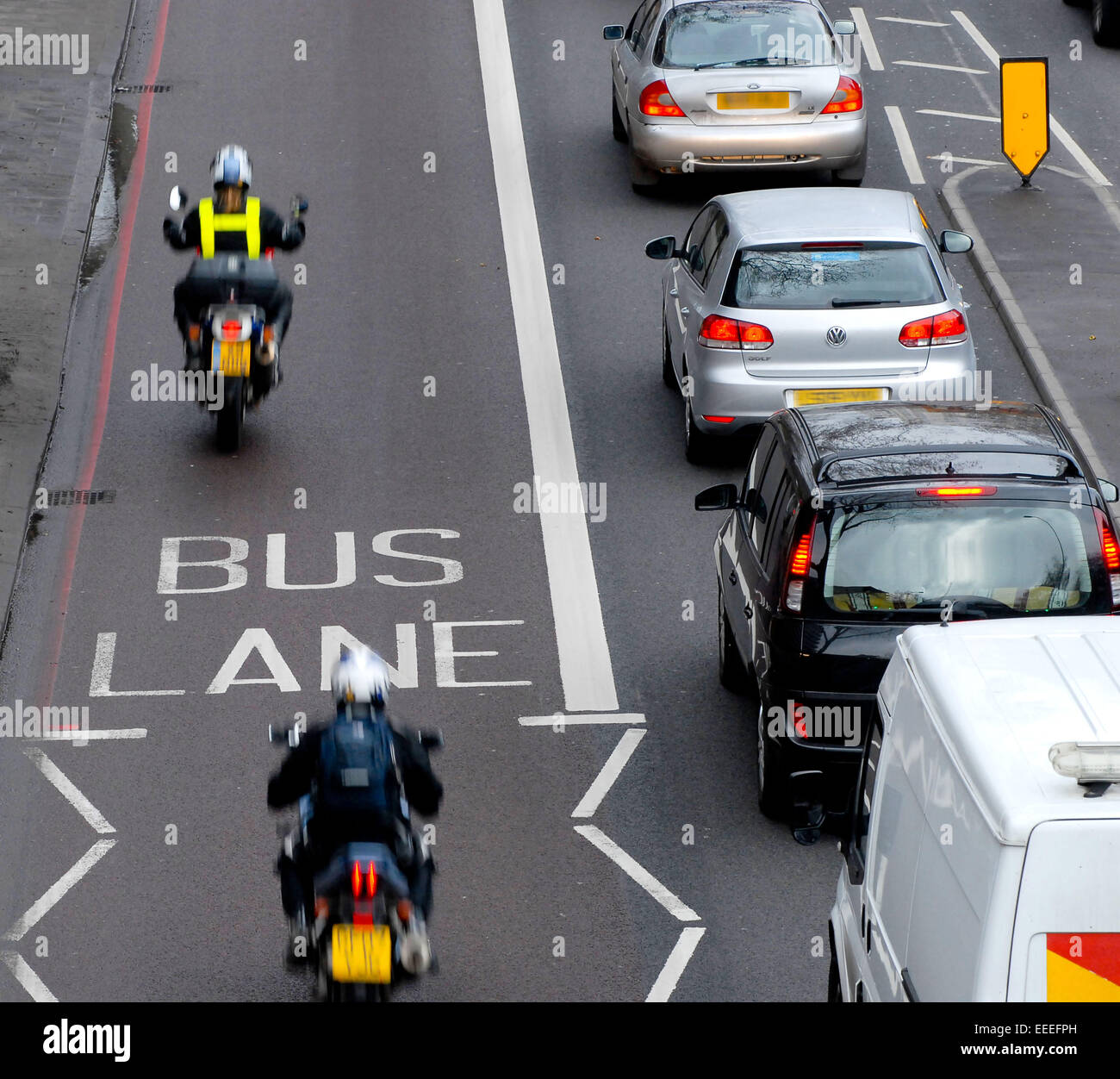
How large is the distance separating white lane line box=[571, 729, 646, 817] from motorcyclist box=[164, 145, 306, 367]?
525 cm

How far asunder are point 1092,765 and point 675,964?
13.6ft

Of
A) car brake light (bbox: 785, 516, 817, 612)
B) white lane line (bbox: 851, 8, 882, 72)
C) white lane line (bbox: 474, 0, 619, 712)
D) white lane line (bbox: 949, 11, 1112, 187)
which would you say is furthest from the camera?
white lane line (bbox: 851, 8, 882, 72)

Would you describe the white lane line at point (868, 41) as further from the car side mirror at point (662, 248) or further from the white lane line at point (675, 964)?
the white lane line at point (675, 964)

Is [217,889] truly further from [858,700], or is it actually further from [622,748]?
[858,700]

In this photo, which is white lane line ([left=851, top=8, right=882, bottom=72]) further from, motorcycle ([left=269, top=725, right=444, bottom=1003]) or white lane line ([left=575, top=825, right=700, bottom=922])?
motorcycle ([left=269, top=725, right=444, bottom=1003])

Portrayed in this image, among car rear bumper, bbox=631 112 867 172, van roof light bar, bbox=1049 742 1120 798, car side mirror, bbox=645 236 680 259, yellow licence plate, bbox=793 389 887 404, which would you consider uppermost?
van roof light bar, bbox=1049 742 1120 798

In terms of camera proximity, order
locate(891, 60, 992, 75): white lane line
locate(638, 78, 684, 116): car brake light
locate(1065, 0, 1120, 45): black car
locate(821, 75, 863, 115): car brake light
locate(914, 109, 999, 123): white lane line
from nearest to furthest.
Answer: locate(821, 75, 863, 115): car brake light
locate(638, 78, 684, 116): car brake light
locate(914, 109, 999, 123): white lane line
locate(891, 60, 992, 75): white lane line
locate(1065, 0, 1120, 45): black car

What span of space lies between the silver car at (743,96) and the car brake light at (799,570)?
10481 millimetres

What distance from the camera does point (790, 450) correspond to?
1041cm

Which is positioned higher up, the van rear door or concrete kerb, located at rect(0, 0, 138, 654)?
A: the van rear door

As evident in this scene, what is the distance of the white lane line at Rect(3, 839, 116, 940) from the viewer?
31.4ft

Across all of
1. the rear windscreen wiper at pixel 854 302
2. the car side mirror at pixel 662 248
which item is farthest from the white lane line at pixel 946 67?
the rear windscreen wiper at pixel 854 302

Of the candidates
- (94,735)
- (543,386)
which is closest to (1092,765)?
(94,735)

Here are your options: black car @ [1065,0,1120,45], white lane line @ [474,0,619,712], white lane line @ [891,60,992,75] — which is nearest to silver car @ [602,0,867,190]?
white lane line @ [474,0,619,712]
